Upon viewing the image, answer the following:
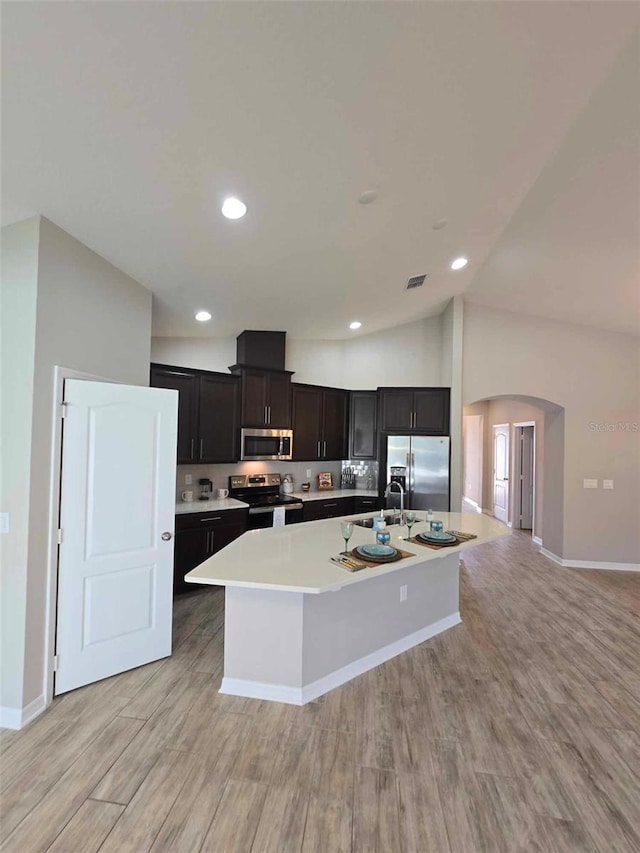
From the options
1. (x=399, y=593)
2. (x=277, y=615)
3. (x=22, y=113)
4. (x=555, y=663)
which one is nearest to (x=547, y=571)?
(x=555, y=663)

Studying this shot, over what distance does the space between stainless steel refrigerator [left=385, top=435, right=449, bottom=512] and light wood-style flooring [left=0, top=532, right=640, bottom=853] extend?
7.95 feet

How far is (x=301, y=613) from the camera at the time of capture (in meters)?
2.38

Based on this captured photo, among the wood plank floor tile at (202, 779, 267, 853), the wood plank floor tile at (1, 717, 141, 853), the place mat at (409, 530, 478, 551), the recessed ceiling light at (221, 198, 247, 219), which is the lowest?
the wood plank floor tile at (1, 717, 141, 853)

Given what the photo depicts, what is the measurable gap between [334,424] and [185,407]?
2269mm

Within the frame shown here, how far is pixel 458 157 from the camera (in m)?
2.49

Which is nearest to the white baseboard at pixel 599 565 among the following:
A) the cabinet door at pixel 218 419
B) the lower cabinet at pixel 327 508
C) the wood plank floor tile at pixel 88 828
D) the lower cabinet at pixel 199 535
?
the lower cabinet at pixel 327 508

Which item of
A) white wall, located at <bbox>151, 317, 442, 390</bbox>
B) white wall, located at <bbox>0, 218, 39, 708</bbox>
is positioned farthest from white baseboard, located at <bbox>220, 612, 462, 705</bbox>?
white wall, located at <bbox>151, 317, 442, 390</bbox>

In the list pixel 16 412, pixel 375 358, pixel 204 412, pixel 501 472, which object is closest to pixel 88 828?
pixel 16 412

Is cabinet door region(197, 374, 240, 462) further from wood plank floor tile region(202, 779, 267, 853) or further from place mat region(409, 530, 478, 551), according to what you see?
wood plank floor tile region(202, 779, 267, 853)

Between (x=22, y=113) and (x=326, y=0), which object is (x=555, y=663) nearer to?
(x=326, y=0)

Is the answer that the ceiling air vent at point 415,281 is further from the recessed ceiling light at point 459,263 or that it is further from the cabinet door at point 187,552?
the cabinet door at point 187,552

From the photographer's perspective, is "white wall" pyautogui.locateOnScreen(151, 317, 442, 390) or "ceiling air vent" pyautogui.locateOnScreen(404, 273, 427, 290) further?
"white wall" pyautogui.locateOnScreen(151, 317, 442, 390)

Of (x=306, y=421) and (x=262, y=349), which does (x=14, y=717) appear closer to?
(x=306, y=421)

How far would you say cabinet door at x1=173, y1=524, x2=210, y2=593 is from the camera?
3830mm
